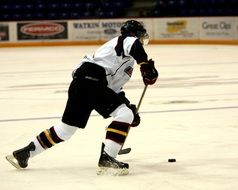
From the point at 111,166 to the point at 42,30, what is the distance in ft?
53.1

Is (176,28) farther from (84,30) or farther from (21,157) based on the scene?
(21,157)

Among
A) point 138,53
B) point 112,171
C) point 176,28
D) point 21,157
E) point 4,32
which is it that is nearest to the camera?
point 138,53

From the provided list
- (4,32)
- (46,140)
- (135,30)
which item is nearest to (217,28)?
(4,32)

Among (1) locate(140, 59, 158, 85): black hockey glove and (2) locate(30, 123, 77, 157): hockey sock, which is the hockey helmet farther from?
(2) locate(30, 123, 77, 157): hockey sock

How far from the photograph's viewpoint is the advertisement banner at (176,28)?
1850cm

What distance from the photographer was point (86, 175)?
4.21 m

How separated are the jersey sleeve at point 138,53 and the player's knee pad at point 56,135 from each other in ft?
2.28

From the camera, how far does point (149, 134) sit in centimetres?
566

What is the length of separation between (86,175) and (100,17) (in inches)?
636

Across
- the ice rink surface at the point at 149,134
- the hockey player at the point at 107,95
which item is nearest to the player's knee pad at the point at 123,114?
the hockey player at the point at 107,95

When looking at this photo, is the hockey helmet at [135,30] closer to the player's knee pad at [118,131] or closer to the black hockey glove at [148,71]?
the black hockey glove at [148,71]

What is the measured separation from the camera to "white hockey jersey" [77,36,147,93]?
419 cm

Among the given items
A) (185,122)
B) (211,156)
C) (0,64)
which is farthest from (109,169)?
(0,64)

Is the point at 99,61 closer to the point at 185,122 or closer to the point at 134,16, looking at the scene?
the point at 185,122
